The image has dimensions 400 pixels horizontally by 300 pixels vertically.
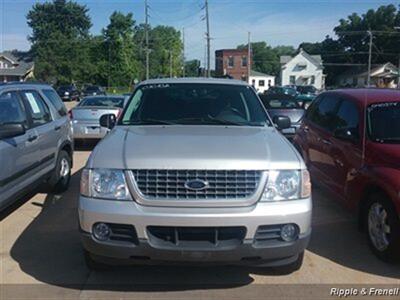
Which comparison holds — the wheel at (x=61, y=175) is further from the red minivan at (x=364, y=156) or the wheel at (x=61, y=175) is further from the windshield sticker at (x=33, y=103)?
the red minivan at (x=364, y=156)

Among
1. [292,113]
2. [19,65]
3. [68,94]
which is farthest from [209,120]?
[19,65]

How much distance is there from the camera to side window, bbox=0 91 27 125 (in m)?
6.13

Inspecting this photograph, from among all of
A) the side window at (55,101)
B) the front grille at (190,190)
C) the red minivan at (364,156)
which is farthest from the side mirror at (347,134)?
the side window at (55,101)

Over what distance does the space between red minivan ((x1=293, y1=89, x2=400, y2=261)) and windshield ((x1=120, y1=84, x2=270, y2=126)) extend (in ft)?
3.92

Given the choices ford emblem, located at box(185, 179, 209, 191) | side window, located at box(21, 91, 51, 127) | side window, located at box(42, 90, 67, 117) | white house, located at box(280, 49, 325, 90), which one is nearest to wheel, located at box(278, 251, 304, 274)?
ford emblem, located at box(185, 179, 209, 191)

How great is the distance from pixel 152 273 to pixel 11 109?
300 cm

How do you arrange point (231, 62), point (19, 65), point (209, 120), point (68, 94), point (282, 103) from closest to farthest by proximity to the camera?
point (209, 120) → point (282, 103) → point (68, 94) → point (19, 65) → point (231, 62)

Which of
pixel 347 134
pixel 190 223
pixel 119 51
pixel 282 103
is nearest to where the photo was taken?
pixel 190 223

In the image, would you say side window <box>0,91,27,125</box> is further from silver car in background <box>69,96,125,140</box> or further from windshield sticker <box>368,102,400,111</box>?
silver car in background <box>69,96,125,140</box>

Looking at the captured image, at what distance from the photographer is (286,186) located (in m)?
4.13

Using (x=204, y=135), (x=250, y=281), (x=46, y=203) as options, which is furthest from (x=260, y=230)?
(x=46, y=203)

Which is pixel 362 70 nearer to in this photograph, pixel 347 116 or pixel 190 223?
pixel 347 116

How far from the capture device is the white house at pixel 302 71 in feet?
288

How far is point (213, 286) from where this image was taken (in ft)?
14.5
